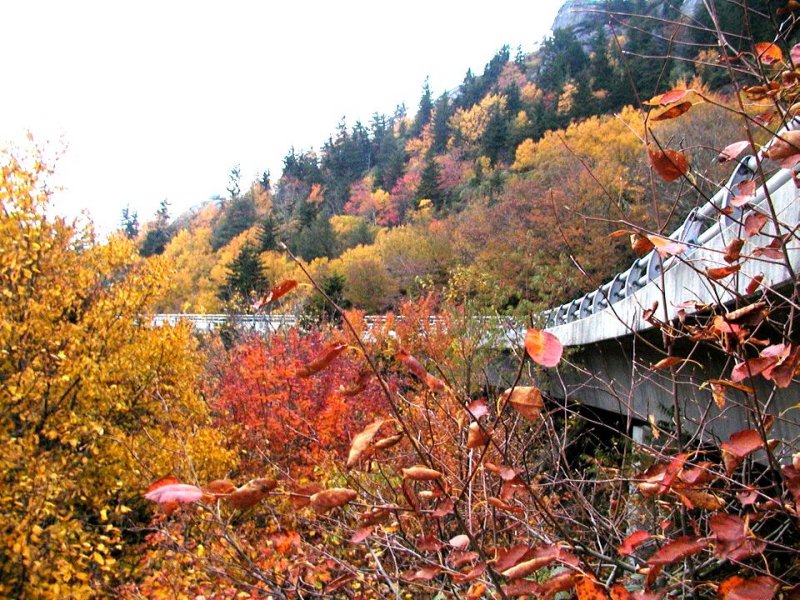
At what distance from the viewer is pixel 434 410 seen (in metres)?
9.67

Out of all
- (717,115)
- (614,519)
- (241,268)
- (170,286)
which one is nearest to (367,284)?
(241,268)

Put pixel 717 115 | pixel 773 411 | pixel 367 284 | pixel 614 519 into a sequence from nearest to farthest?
pixel 614 519 → pixel 773 411 → pixel 717 115 → pixel 367 284

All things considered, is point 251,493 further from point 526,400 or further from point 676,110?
point 676,110

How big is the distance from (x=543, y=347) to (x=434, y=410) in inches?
338

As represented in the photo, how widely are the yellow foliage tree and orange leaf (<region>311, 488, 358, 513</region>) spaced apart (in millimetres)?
8584

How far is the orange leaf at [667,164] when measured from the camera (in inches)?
68.0

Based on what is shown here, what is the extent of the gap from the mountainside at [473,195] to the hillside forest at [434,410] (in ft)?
1.36

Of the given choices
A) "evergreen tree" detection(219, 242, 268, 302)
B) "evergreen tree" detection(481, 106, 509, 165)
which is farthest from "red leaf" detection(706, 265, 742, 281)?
"evergreen tree" detection(481, 106, 509, 165)

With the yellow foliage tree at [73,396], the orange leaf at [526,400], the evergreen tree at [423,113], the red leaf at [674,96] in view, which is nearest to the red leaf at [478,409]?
the orange leaf at [526,400]

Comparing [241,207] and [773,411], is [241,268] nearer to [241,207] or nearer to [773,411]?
[241,207]

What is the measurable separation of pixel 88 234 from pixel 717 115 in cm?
3335

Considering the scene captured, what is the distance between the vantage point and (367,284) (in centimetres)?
4528

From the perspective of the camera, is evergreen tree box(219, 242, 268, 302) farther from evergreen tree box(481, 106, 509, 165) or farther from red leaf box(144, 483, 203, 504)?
red leaf box(144, 483, 203, 504)

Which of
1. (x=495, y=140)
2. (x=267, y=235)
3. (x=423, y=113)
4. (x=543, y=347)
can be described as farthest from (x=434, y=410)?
(x=423, y=113)
